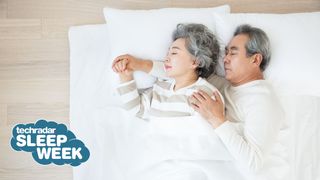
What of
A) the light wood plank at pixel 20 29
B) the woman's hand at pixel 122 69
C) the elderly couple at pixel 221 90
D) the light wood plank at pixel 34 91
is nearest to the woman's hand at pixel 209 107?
the elderly couple at pixel 221 90

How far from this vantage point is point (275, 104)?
1.24 metres

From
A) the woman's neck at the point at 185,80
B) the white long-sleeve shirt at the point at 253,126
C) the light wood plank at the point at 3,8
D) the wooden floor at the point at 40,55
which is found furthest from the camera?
the light wood plank at the point at 3,8

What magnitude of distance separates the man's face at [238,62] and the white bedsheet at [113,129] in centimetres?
17

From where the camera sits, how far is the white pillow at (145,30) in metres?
1.32

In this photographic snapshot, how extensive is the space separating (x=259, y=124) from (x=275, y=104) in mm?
106

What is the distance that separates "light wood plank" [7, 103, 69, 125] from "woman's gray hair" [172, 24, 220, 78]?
19.7 inches

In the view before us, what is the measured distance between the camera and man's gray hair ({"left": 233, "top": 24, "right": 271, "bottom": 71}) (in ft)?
4.14

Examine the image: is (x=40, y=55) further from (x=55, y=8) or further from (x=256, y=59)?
(x=256, y=59)

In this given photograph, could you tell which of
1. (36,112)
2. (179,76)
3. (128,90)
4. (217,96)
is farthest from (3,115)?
(217,96)

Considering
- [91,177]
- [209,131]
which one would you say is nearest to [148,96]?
[209,131]

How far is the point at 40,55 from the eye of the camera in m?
1.51

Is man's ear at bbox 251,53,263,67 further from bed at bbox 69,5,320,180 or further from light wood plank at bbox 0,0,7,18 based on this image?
light wood plank at bbox 0,0,7,18

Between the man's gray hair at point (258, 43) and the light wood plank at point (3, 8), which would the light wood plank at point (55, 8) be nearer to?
the light wood plank at point (3, 8)

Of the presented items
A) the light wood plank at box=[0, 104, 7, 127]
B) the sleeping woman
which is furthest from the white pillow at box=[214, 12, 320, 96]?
the light wood plank at box=[0, 104, 7, 127]
